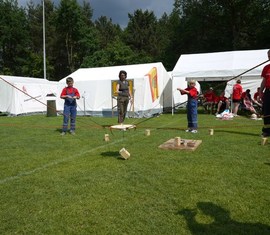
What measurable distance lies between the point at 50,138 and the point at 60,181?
13.9ft

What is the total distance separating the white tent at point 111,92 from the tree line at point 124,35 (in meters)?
21.4

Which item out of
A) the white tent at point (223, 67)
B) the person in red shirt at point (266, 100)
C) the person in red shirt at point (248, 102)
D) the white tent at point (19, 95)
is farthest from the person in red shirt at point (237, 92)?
the white tent at point (19, 95)

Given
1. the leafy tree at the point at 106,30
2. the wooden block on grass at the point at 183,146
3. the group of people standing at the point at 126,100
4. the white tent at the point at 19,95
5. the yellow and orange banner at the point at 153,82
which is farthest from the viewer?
the leafy tree at the point at 106,30

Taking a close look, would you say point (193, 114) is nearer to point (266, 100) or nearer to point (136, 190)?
point (266, 100)

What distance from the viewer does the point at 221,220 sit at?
120 inches

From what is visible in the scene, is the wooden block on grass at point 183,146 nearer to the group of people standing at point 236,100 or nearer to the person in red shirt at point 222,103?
the group of people standing at point 236,100

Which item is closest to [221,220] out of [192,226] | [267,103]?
[192,226]

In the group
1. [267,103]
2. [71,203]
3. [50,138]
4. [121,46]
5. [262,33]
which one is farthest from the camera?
[121,46]

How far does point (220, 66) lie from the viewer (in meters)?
15.3

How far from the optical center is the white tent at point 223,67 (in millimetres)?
14795

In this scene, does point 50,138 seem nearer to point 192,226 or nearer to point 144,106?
point 192,226

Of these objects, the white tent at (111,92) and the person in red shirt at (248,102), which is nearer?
the person in red shirt at (248,102)

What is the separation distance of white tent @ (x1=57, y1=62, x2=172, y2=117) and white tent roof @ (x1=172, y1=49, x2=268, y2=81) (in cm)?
146

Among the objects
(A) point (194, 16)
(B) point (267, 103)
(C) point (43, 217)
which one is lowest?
(C) point (43, 217)
